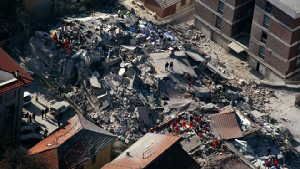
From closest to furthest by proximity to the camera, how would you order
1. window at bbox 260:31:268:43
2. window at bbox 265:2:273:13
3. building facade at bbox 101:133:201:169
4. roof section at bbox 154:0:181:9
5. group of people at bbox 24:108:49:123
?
building facade at bbox 101:133:201:169 → group of people at bbox 24:108:49:123 → window at bbox 265:2:273:13 → window at bbox 260:31:268:43 → roof section at bbox 154:0:181:9

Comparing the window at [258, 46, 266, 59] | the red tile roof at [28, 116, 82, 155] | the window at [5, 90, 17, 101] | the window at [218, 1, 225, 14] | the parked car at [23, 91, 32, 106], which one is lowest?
the red tile roof at [28, 116, 82, 155]

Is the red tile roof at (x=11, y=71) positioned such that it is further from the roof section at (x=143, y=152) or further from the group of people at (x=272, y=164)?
the group of people at (x=272, y=164)

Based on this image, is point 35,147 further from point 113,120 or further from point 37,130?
point 113,120

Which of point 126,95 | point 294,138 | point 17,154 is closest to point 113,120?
point 126,95

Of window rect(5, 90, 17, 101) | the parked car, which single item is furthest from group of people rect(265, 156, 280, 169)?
window rect(5, 90, 17, 101)

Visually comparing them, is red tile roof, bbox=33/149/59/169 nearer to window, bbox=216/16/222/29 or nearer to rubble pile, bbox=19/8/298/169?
rubble pile, bbox=19/8/298/169

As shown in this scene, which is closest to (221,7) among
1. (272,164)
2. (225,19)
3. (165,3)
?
(225,19)
